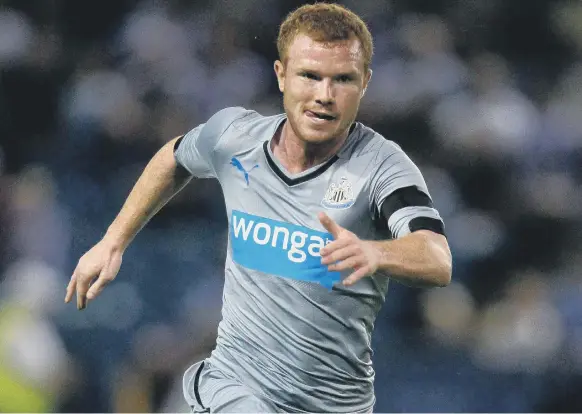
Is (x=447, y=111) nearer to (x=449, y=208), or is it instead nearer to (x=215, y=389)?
(x=449, y=208)

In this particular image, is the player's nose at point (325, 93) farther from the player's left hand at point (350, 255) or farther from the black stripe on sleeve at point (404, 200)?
the player's left hand at point (350, 255)

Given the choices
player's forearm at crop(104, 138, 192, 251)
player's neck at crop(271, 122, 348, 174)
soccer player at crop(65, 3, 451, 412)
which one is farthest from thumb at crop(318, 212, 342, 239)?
player's forearm at crop(104, 138, 192, 251)

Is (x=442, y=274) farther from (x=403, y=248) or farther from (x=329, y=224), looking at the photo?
(x=329, y=224)

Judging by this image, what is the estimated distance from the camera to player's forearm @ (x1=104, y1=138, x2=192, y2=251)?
2941 mm

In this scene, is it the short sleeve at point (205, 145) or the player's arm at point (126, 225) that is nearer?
the player's arm at point (126, 225)

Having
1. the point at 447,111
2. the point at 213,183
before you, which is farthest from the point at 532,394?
the point at 213,183

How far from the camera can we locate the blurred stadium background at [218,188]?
4.28 meters

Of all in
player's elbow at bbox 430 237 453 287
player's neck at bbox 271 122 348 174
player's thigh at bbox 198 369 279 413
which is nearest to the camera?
player's elbow at bbox 430 237 453 287

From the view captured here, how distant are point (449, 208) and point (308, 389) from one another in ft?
7.08

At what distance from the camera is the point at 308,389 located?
255 cm

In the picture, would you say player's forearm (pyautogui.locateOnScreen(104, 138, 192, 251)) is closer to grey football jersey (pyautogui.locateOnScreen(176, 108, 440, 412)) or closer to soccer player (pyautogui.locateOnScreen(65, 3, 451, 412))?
soccer player (pyautogui.locateOnScreen(65, 3, 451, 412))

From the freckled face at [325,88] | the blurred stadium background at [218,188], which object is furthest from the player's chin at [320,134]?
the blurred stadium background at [218,188]

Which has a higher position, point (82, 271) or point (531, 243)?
point (531, 243)

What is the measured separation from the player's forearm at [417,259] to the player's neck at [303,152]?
0.53 metres
